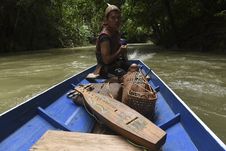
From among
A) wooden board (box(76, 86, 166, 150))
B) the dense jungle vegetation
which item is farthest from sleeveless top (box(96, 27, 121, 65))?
the dense jungle vegetation

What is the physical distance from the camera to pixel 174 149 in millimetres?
2764

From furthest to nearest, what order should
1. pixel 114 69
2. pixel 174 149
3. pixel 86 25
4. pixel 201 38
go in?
pixel 86 25, pixel 201 38, pixel 114 69, pixel 174 149

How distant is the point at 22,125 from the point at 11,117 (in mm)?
207

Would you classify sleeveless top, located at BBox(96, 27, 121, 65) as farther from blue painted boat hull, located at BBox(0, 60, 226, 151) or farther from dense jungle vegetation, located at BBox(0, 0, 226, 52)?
dense jungle vegetation, located at BBox(0, 0, 226, 52)

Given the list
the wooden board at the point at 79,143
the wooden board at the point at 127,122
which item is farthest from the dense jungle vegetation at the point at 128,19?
the wooden board at the point at 79,143

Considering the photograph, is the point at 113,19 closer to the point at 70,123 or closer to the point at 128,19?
the point at 70,123

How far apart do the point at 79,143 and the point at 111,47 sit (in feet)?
7.18

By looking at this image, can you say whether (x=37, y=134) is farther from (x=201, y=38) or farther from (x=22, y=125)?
(x=201, y=38)

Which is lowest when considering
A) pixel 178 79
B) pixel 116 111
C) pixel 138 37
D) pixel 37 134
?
pixel 138 37

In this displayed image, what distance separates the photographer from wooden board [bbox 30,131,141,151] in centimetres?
240

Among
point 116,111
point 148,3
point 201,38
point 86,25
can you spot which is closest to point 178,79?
point 116,111

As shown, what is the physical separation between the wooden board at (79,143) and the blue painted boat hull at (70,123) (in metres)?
0.35

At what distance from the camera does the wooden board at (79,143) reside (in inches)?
94.6

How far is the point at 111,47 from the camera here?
4.50 m
